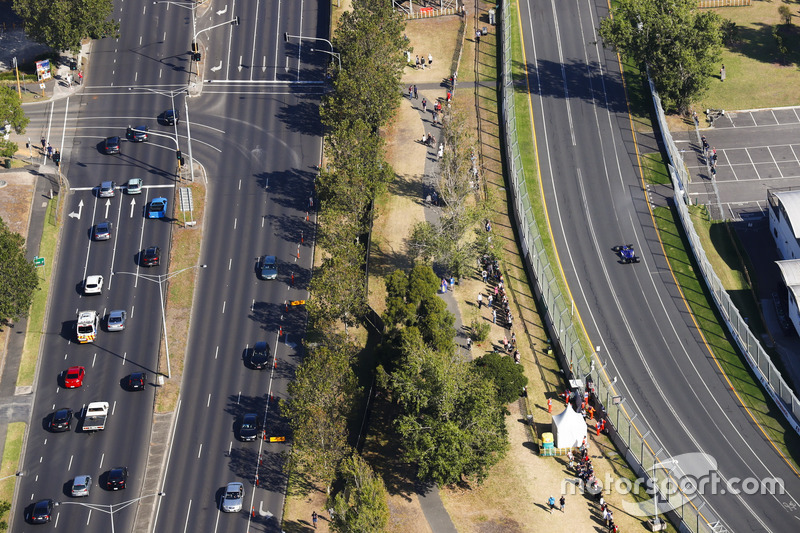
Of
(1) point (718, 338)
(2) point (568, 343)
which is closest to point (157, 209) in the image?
(2) point (568, 343)

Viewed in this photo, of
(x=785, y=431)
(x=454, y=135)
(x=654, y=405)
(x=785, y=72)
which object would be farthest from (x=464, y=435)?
(x=785, y=72)

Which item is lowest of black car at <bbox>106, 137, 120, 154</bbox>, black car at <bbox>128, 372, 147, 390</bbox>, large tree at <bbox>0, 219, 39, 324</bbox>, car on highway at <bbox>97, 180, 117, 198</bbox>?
black car at <bbox>128, 372, 147, 390</bbox>

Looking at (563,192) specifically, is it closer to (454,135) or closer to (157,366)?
(454,135)

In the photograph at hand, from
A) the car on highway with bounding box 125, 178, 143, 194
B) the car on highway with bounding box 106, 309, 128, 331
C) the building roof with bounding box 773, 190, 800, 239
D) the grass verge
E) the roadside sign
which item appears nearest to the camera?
the grass verge

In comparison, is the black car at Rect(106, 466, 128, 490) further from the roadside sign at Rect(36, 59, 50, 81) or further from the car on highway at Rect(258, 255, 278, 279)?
the roadside sign at Rect(36, 59, 50, 81)

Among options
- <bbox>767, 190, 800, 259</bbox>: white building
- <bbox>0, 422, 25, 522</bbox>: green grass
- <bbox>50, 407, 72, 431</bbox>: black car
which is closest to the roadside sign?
<bbox>0, 422, 25, 522</bbox>: green grass

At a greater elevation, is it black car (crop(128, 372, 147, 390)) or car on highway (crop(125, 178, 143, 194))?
car on highway (crop(125, 178, 143, 194))

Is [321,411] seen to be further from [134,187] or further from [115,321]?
[134,187]

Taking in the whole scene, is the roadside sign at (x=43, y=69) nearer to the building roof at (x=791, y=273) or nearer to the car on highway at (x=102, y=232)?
the car on highway at (x=102, y=232)
